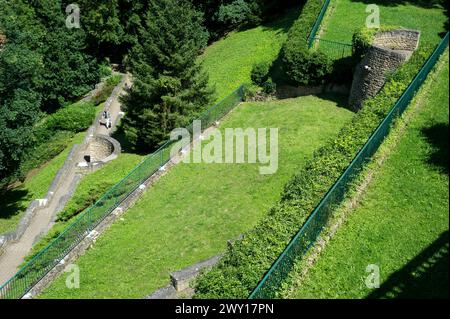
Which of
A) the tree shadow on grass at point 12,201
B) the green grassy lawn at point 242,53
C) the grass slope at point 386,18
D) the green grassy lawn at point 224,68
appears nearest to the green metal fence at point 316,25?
the grass slope at point 386,18

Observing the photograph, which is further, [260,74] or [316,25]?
[260,74]

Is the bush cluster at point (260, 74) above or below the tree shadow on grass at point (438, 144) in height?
below

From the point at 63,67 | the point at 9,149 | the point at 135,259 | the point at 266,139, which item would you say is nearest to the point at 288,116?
the point at 266,139

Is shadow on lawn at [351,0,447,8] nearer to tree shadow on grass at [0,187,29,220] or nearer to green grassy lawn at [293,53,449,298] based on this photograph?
green grassy lawn at [293,53,449,298]

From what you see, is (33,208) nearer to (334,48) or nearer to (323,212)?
(323,212)

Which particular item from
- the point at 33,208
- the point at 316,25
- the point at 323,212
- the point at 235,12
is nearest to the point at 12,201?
the point at 33,208
